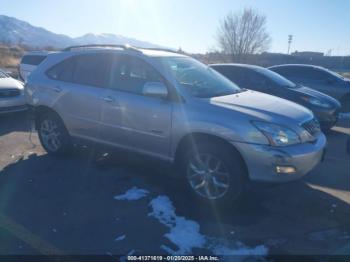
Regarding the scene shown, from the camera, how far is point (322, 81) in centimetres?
1119

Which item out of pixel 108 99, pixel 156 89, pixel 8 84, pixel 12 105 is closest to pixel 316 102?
pixel 156 89

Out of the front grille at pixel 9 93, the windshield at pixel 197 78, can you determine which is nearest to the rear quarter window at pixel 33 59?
the front grille at pixel 9 93

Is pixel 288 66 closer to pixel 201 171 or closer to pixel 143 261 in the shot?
pixel 201 171

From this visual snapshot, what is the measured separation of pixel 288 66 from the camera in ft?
38.3

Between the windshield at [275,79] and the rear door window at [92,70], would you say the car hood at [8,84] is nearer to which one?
the rear door window at [92,70]

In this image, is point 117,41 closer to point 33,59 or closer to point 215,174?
point 33,59

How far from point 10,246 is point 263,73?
6.91 meters

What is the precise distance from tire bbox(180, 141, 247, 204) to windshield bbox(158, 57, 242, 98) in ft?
2.50

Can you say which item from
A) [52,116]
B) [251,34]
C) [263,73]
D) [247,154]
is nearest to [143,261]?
[247,154]

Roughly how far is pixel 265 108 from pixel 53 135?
364 centimetres

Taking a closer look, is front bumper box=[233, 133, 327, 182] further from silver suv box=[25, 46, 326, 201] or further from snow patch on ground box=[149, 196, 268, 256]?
snow patch on ground box=[149, 196, 268, 256]

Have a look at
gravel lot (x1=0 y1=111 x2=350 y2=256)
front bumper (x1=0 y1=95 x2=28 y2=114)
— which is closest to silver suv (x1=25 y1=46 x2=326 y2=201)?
gravel lot (x1=0 y1=111 x2=350 y2=256)

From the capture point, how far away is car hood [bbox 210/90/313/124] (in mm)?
3966

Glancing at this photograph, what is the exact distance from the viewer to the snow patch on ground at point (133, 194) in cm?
440
